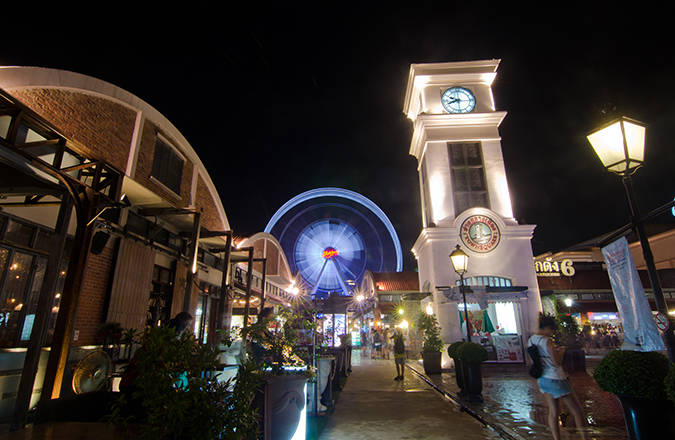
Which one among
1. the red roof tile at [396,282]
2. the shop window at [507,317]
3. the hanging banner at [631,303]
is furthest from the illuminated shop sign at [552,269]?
the hanging banner at [631,303]

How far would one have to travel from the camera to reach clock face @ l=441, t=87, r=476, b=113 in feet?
59.2

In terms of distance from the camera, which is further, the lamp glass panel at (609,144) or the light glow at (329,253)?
the light glow at (329,253)

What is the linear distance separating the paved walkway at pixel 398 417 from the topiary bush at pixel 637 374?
2.07 meters

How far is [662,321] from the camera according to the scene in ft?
12.3

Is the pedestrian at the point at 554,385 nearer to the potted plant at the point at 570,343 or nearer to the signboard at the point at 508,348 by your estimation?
the potted plant at the point at 570,343

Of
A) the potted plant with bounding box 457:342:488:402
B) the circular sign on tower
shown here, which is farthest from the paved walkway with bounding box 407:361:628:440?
the circular sign on tower

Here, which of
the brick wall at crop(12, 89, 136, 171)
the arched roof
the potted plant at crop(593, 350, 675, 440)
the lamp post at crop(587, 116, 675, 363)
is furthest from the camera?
the brick wall at crop(12, 89, 136, 171)

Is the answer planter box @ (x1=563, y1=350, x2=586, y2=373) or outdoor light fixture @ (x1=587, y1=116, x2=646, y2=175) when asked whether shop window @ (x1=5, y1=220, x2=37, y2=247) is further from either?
planter box @ (x1=563, y1=350, x2=586, y2=373)

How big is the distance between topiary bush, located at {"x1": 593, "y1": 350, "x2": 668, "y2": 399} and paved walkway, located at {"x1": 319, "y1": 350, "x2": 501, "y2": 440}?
2073 mm

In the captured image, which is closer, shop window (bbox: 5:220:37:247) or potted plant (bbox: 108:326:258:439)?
potted plant (bbox: 108:326:258:439)

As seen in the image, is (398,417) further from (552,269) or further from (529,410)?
(552,269)

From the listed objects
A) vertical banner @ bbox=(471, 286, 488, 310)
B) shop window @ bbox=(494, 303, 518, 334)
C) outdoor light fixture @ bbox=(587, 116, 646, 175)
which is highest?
outdoor light fixture @ bbox=(587, 116, 646, 175)

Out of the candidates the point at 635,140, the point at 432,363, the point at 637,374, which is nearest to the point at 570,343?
the point at 432,363

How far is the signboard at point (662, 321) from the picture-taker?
351 centimetres
